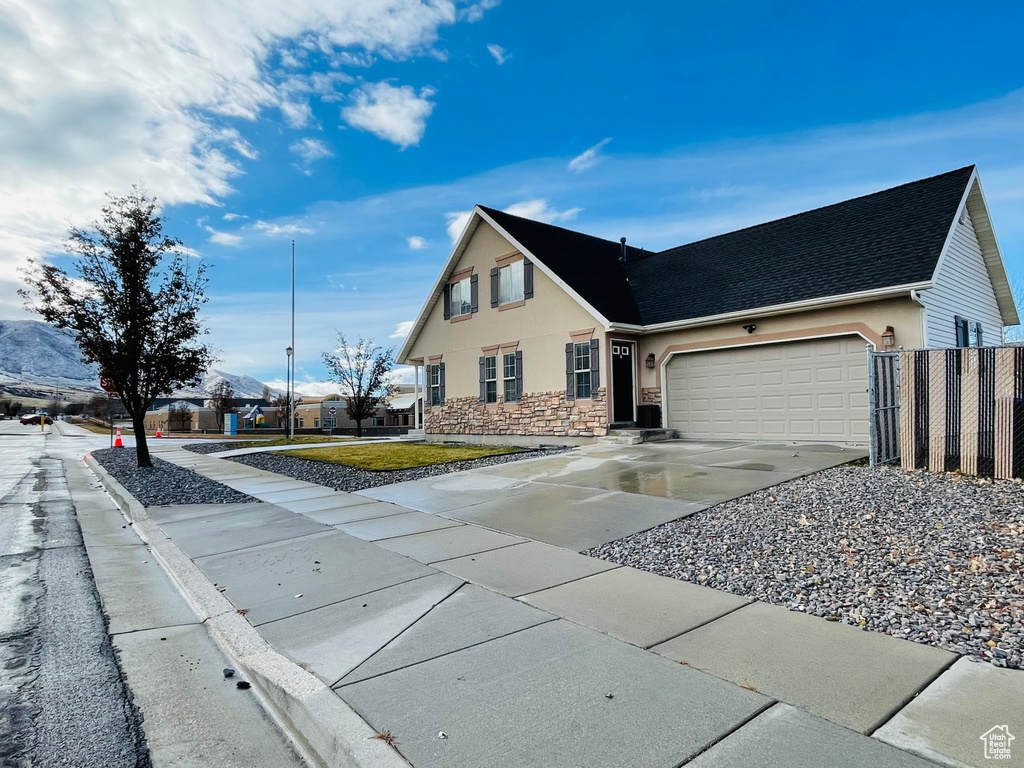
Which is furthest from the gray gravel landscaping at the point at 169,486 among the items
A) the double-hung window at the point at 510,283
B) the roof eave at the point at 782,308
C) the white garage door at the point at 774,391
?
the white garage door at the point at 774,391

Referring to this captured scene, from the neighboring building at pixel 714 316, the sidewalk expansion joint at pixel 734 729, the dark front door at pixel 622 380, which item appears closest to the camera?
the sidewalk expansion joint at pixel 734 729

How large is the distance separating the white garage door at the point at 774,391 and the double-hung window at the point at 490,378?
565cm

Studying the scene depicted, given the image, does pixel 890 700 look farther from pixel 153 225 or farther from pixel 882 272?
pixel 153 225

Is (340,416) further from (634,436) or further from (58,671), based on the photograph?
(58,671)

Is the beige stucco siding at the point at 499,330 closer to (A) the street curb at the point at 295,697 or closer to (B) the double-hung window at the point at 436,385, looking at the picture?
(B) the double-hung window at the point at 436,385

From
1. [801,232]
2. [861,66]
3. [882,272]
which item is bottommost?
[882,272]

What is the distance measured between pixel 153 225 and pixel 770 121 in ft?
51.7

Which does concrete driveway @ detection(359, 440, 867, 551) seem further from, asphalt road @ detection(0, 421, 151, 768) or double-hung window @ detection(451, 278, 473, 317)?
A: double-hung window @ detection(451, 278, 473, 317)

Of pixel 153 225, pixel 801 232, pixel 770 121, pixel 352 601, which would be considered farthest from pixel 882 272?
pixel 153 225

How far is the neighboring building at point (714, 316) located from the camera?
1233cm

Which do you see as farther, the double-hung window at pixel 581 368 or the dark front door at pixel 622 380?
the double-hung window at pixel 581 368

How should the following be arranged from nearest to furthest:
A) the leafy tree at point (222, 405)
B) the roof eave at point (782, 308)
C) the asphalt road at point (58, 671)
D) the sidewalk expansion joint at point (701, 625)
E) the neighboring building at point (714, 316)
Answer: the asphalt road at point (58, 671), the sidewalk expansion joint at point (701, 625), the roof eave at point (782, 308), the neighboring building at point (714, 316), the leafy tree at point (222, 405)

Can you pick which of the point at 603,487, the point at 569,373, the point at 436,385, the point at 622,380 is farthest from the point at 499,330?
the point at 603,487

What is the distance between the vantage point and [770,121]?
601 inches
